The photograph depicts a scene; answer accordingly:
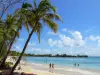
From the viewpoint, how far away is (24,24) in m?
24.0

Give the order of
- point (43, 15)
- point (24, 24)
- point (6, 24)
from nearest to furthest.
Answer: point (43, 15), point (24, 24), point (6, 24)

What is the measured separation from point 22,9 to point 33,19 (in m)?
1.37

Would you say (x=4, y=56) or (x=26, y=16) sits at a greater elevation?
(x=26, y=16)

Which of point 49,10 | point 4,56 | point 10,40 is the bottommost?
point 4,56

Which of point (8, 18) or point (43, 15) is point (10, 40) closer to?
point (8, 18)

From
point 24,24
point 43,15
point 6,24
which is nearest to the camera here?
point 43,15

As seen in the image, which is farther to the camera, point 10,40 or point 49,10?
point 10,40

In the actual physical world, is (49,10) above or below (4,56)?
above

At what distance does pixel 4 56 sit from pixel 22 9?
8730 mm

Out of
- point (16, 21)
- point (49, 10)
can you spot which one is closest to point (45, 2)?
point (49, 10)

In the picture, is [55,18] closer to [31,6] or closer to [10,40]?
[31,6]

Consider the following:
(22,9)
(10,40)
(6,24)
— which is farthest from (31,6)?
(10,40)

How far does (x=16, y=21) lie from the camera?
25.1m

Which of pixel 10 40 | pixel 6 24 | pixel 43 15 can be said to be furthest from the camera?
pixel 10 40
